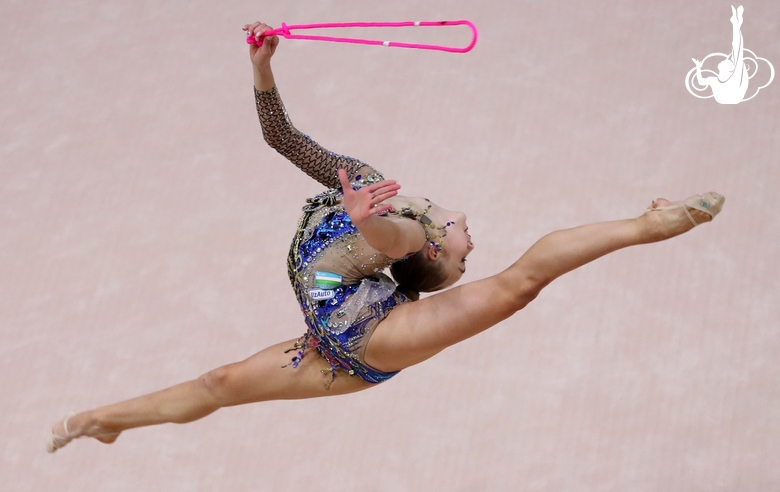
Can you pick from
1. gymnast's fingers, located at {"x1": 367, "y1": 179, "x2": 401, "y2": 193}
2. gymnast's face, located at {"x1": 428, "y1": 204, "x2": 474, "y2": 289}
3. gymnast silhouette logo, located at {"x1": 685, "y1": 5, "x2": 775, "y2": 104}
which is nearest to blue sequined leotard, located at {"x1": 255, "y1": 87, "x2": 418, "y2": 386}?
gymnast's face, located at {"x1": 428, "y1": 204, "x2": 474, "y2": 289}

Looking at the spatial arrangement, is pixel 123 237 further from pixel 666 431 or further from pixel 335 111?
pixel 666 431

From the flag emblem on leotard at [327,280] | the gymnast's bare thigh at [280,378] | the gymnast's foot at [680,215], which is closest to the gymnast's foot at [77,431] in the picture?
the gymnast's bare thigh at [280,378]

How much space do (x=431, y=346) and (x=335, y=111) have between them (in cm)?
231

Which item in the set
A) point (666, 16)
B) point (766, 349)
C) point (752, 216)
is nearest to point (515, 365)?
point (766, 349)

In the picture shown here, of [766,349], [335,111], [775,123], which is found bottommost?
[766,349]

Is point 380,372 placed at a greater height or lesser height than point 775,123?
lesser

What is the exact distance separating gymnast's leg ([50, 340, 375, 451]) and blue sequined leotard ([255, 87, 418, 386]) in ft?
0.11

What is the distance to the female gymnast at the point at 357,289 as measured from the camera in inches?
84.0

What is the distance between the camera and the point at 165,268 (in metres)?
4.02

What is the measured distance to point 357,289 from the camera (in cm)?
249

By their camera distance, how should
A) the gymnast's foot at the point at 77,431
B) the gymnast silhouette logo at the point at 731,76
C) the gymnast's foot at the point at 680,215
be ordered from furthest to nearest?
the gymnast silhouette logo at the point at 731,76 < the gymnast's foot at the point at 77,431 < the gymnast's foot at the point at 680,215

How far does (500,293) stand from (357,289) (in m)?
0.43

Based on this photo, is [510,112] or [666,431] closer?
[666,431]

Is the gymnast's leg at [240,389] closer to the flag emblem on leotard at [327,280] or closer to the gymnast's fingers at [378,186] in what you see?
the flag emblem on leotard at [327,280]
